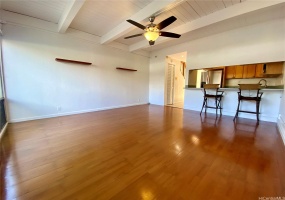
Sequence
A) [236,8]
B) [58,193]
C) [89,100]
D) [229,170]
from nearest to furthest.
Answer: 1. [58,193]
2. [229,170]
3. [236,8]
4. [89,100]

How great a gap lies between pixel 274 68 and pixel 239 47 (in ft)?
3.82

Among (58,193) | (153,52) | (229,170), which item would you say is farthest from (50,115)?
(153,52)

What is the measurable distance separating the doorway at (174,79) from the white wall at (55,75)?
2.18 meters

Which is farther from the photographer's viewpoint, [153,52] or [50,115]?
[153,52]

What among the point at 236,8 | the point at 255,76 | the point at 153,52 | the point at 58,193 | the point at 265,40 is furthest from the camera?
the point at 153,52

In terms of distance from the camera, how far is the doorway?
6641 mm

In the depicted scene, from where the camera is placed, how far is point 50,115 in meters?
3.98

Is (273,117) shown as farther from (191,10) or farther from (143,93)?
(143,93)

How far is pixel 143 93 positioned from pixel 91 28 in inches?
148

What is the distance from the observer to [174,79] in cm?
715

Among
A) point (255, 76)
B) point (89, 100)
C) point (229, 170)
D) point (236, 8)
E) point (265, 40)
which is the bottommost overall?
point (229, 170)

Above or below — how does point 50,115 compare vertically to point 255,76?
below

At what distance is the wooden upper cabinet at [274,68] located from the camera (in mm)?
3787

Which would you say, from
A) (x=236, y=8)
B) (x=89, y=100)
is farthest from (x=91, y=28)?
(x=236, y=8)
